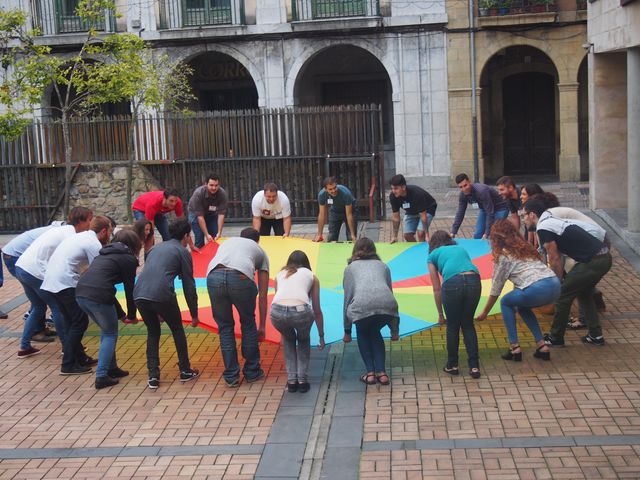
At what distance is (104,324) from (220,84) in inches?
878

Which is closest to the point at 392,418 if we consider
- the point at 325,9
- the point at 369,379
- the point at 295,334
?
the point at 369,379

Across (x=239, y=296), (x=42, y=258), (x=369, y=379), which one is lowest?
(x=369, y=379)

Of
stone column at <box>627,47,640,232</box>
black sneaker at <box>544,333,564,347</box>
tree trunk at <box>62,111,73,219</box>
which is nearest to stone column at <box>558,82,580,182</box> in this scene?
stone column at <box>627,47,640,232</box>

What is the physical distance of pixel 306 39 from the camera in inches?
1093

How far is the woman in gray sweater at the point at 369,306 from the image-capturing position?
361 inches

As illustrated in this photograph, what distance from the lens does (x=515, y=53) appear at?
3003 cm

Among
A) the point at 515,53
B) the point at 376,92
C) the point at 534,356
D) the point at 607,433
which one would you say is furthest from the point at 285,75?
the point at 607,433

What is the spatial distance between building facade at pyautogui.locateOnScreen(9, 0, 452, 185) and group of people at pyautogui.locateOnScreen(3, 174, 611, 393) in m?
16.4

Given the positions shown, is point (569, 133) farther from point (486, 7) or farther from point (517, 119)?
point (486, 7)

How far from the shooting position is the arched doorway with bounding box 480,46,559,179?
99.6ft

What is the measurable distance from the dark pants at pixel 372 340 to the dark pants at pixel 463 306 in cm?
65

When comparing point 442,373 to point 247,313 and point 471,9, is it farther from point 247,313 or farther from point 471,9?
point 471,9

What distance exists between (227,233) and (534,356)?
38.7 feet

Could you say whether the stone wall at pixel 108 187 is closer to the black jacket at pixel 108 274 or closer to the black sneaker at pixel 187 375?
the black jacket at pixel 108 274
